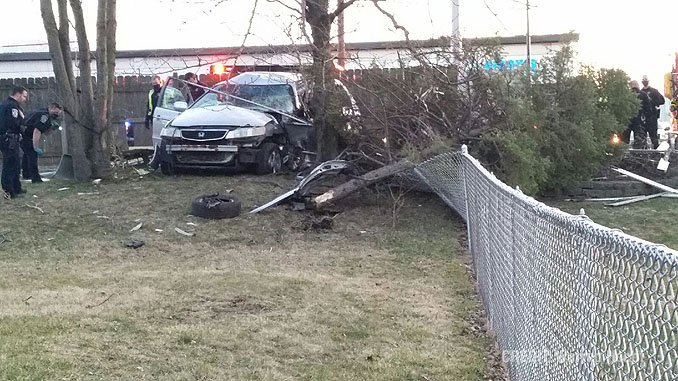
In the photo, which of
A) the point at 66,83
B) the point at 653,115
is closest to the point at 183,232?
the point at 66,83

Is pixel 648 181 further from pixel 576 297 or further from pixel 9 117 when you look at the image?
pixel 576 297

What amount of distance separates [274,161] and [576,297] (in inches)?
403

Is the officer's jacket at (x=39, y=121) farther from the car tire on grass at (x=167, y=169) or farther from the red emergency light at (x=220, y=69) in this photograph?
the red emergency light at (x=220, y=69)

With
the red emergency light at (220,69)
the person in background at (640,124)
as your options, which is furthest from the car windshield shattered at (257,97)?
the person in background at (640,124)

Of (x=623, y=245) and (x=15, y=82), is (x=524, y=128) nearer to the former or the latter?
(x=623, y=245)

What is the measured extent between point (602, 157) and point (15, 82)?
15364 millimetres

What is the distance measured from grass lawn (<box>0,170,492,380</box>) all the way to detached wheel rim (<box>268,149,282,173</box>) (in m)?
1.46

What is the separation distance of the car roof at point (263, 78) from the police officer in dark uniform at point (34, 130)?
3010mm

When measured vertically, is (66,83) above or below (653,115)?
above

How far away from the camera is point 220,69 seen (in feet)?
51.9

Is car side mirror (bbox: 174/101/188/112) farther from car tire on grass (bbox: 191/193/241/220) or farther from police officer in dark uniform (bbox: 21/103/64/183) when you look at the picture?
car tire on grass (bbox: 191/193/241/220)

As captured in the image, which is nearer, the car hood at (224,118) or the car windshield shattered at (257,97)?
the car hood at (224,118)

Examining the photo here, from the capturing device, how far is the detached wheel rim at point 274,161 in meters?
12.5

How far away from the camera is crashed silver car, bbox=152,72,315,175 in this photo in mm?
12148
